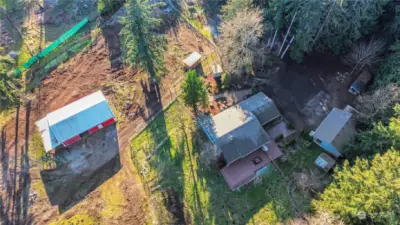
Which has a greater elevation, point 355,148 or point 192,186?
point 192,186

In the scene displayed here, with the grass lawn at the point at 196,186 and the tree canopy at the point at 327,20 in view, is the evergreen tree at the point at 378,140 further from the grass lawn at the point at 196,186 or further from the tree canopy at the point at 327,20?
the tree canopy at the point at 327,20

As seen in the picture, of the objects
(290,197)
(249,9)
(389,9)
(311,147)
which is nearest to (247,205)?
(290,197)

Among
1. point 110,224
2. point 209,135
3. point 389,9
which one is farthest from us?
point 389,9

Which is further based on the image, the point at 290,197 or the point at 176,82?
the point at 176,82

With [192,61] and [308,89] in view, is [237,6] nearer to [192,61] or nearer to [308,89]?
[192,61]

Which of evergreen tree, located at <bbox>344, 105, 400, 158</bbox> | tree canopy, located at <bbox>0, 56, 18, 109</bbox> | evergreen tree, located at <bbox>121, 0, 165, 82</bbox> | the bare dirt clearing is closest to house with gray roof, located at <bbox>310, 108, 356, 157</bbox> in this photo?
evergreen tree, located at <bbox>344, 105, 400, 158</bbox>

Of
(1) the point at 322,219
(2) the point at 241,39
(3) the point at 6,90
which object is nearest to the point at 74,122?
(3) the point at 6,90

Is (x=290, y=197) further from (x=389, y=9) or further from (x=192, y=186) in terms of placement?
(x=389, y=9)
